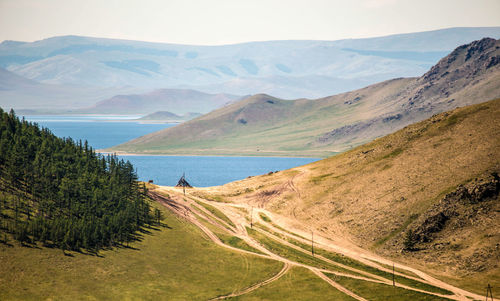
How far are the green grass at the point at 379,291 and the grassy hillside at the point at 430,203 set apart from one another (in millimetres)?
12669

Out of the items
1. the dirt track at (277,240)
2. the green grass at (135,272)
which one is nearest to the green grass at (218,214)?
the dirt track at (277,240)

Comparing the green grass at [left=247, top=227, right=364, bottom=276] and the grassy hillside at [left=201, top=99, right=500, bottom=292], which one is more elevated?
the grassy hillside at [left=201, top=99, right=500, bottom=292]

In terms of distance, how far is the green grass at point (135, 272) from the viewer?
120500mm

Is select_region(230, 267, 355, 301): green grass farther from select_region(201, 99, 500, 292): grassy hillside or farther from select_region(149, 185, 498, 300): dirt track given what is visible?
select_region(201, 99, 500, 292): grassy hillside

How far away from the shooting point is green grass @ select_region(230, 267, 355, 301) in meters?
127

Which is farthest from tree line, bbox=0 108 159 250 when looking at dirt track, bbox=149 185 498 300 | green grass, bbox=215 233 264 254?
green grass, bbox=215 233 264 254

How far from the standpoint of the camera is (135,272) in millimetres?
136375

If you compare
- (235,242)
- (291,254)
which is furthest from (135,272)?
(291,254)

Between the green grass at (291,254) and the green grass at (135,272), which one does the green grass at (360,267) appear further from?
the green grass at (135,272)

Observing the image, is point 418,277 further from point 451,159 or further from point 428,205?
point 451,159

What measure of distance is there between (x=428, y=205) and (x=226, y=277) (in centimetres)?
6390

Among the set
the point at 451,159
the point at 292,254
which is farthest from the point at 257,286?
the point at 451,159

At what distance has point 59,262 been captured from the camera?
130125mm

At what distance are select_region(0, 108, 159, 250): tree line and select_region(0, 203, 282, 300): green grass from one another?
5578 mm
